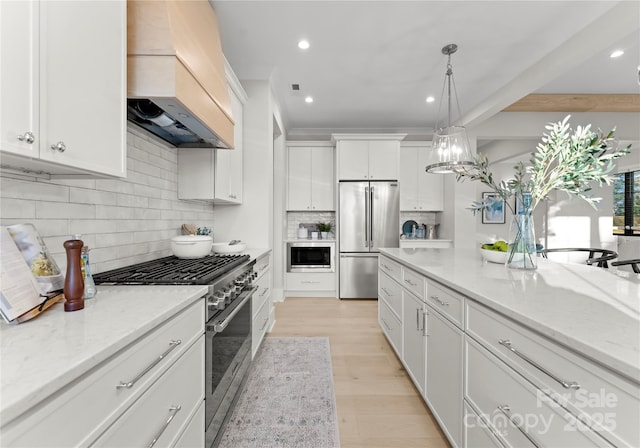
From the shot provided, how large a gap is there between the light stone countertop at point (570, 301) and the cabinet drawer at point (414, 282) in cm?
9

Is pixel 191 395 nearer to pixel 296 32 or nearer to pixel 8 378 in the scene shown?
pixel 8 378

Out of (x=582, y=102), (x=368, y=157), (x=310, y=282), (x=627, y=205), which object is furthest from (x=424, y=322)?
(x=627, y=205)

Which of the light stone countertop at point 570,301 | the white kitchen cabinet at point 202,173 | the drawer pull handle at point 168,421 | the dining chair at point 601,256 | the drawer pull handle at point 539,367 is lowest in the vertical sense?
the drawer pull handle at point 168,421

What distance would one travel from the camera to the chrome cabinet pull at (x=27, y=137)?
2.66ft

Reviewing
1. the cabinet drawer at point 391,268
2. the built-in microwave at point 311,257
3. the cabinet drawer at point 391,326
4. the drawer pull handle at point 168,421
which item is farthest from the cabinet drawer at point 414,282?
the built-in microwave at point 311,257

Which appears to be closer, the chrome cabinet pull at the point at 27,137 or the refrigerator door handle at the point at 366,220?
the chrome cabinet pull at the point at 27,137

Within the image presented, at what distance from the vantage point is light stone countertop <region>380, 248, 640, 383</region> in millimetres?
713

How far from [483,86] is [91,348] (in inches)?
171

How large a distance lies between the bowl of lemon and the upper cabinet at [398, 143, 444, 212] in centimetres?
321

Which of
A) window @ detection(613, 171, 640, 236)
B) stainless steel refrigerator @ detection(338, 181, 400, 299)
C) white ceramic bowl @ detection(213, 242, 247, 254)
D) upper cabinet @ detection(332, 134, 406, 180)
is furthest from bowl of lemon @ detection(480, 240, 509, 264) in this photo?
window @ detection(613, 171, 640, 236)

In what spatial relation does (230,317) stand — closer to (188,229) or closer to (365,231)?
(188,229)

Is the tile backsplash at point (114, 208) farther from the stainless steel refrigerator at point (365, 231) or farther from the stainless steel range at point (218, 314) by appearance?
the stainless steel refrigerator at point (365, 231)

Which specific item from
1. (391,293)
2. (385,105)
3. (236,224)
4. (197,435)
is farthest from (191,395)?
(385,105)

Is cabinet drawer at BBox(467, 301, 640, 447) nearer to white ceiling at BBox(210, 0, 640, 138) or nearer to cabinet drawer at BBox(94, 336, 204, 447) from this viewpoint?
cabinet drawer at BBox(94, 336, 204, 447)
